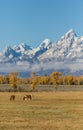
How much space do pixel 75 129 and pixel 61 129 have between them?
39.6 inches

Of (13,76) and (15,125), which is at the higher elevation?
(13,76)

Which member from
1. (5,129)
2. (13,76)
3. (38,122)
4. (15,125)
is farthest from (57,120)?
(13,76)

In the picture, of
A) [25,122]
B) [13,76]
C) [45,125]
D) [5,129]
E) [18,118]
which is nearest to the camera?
[5,129]

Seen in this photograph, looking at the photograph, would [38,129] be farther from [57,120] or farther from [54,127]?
[57,120]

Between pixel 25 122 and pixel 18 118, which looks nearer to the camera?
pixel 25 122

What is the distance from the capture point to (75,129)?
32.8 meters

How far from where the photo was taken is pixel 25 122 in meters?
37.4

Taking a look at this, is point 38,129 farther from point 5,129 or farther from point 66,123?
point 66,123

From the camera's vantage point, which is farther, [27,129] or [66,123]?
[66,123]

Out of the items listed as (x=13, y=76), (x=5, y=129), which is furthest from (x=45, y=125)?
(x=13, y=76)

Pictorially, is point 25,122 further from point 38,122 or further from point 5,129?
point 5,129

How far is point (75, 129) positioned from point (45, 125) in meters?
3.19

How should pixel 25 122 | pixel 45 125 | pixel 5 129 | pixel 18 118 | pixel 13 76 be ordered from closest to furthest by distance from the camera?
pixel 5 129, pixel 45 125, pixel 25 122, pixel 18 118, pixel 13 76

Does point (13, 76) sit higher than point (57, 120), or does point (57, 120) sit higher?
point (13, 76)
